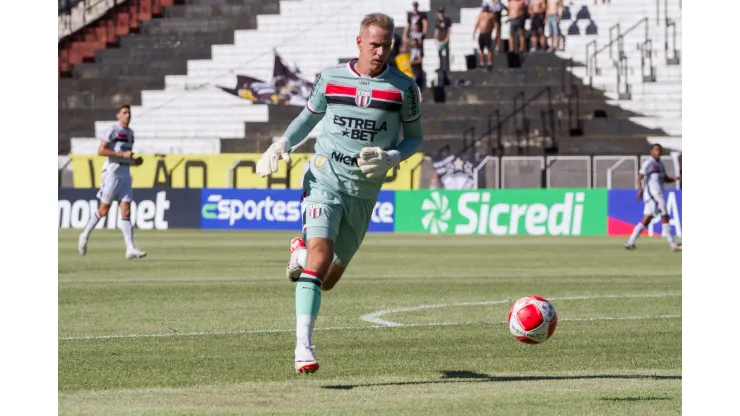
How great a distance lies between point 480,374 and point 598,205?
80.3 ft

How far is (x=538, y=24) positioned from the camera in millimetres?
40812

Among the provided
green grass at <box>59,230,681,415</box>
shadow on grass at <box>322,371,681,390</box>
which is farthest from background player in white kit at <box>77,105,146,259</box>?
shadow on grass at <box>322,371,681,390</box>

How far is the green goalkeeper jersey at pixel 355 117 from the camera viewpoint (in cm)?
876

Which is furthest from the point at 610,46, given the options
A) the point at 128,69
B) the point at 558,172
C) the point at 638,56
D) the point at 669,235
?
the point at 128,69

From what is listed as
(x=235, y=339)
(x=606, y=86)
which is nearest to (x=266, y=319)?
(x=235, y=339)

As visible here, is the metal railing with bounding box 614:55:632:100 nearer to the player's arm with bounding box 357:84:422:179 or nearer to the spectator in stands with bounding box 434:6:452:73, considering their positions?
the spectator in stands with bounding box 434:6:452:73

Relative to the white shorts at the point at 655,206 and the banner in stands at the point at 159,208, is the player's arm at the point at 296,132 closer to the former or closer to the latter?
the white shorts at the point at 655,206

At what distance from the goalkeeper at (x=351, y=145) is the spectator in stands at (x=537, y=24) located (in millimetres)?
32216

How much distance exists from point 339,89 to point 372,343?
2555 mm

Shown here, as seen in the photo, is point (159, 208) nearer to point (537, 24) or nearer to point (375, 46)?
point (537, 24)

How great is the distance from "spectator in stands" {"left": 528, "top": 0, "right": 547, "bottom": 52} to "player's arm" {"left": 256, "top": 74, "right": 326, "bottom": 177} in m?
32.1

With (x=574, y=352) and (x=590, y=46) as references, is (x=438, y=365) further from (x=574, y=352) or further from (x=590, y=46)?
(x=590, y=46)

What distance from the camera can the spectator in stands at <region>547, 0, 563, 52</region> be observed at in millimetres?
40688

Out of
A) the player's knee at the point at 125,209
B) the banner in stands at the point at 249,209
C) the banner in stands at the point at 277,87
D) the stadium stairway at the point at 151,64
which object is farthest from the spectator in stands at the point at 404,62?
the player's knee at the point at 125,209
